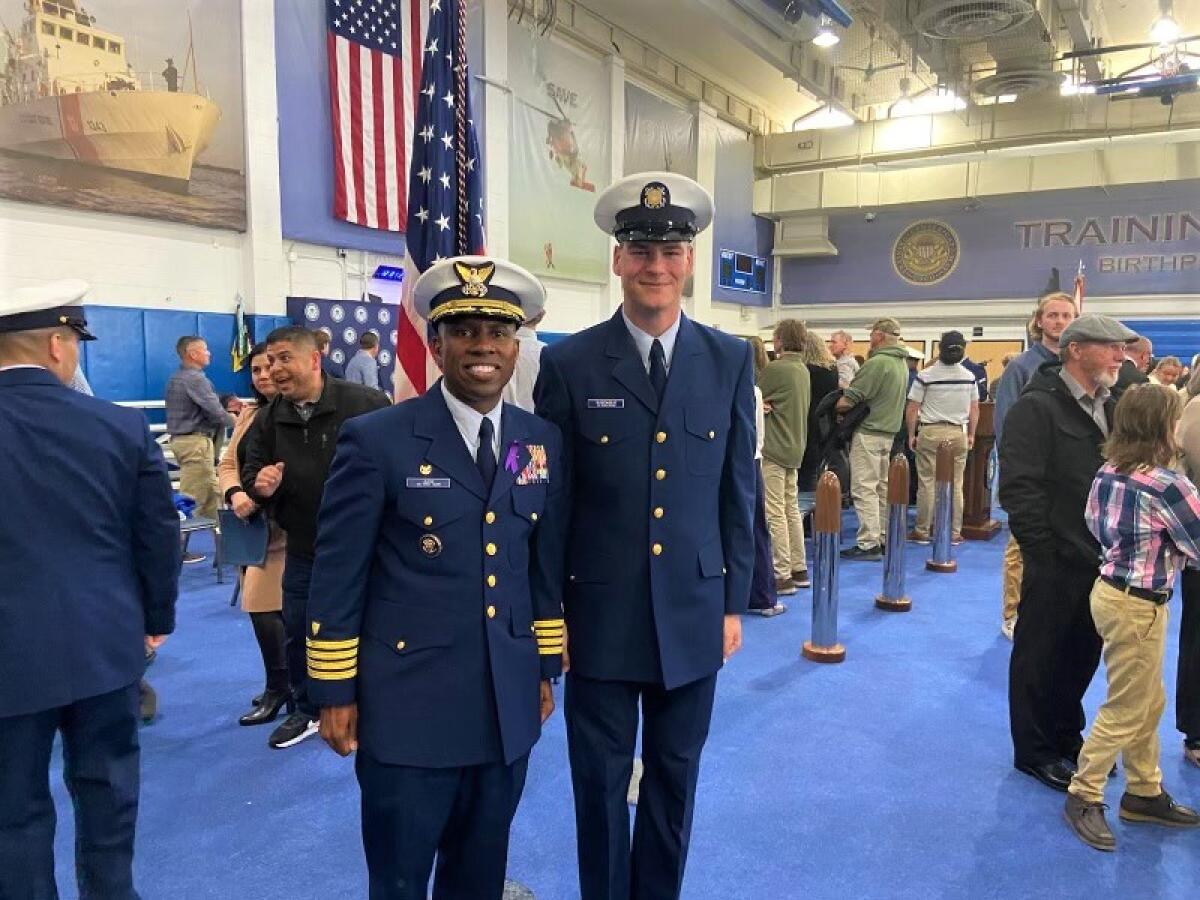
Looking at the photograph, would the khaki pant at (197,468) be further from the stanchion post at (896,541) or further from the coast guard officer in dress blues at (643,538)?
the coast guard officer in dress blues at (643,538)

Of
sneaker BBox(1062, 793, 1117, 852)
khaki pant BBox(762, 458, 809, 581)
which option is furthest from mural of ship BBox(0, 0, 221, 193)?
sneaker BBox(1062, 793, 1117, 852)

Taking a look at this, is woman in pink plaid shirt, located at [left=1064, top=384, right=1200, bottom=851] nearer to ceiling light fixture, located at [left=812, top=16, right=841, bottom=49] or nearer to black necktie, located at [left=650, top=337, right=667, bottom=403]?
black necktie, located at [left=650, top=337, right=667, bottom=403]

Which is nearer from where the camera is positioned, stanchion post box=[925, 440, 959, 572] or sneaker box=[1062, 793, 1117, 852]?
sneaker box=[1062, 793, 1117, 852]

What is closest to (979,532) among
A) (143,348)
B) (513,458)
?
(513,458)

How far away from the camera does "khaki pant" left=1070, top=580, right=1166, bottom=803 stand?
2.50 metres

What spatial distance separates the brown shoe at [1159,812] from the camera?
104 inches

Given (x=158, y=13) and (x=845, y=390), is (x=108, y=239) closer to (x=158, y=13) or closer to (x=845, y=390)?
(x=158, y=13)

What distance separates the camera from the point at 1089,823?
2576 millimetres

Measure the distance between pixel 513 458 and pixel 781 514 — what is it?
4223mm

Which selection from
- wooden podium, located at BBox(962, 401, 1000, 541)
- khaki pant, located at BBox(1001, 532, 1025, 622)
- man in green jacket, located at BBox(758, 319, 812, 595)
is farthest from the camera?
wooden podium, located at BBox(962, 401, 1000, 541)

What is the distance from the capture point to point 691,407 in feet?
5.96

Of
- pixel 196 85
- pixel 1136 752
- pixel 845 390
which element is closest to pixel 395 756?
pixel 1136 752

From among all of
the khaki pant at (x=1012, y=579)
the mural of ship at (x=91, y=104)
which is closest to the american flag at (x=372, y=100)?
the mural of ship at (x=91, y=104)

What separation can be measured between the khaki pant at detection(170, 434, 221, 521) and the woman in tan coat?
3.20 metres
